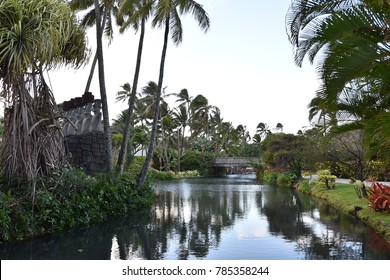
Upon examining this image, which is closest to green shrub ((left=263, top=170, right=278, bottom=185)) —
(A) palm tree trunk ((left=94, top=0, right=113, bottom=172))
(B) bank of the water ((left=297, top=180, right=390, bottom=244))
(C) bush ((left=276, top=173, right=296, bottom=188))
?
(C) bush ((left=276, top=173, right=296, bottom=188))

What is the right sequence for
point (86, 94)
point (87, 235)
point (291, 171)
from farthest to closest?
point (291, 171)
point (86, 94)
point (87, 235)

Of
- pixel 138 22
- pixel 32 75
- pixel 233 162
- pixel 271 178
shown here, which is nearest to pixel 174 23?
pixel 138 22

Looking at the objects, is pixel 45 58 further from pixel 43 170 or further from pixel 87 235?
pixel 87 235

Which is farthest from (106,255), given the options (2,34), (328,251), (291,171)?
(291,171)

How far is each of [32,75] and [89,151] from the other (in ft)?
14.5

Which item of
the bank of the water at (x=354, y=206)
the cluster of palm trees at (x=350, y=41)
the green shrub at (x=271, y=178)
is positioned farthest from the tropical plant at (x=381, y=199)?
the green shrub at (x=271, y=178)

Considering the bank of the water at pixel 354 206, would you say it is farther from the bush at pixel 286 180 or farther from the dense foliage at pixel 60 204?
the dense foliage at pixel 60 204

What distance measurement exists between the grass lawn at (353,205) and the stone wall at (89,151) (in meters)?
8.89

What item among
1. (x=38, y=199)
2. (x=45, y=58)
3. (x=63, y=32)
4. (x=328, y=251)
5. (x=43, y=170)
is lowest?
(x=328, y=251)

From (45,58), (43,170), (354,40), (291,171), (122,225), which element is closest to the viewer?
(354,40)

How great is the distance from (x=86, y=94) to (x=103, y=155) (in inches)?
97.0

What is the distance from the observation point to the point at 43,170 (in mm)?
A: 10945

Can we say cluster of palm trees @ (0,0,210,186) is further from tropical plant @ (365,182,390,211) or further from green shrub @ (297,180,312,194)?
green shrub @ (297,180,312,194)

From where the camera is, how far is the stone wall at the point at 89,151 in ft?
46.1
